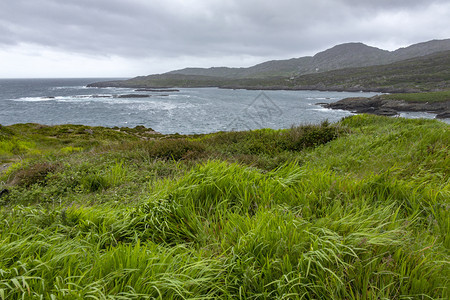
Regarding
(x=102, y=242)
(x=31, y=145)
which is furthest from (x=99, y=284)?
(x=31, y=145)

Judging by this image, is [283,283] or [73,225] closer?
[283,283]

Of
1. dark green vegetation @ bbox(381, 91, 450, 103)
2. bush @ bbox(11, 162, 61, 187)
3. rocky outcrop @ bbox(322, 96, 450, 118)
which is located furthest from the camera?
dark green vegetation @ bbox(381, 91, 450, 103)

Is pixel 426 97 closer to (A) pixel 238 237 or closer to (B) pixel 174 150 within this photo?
(B) pixel 174 150

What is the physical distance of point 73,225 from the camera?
10.3 ft

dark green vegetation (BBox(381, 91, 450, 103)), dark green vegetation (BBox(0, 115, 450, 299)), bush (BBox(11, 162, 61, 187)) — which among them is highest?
dark green vegetation (BBox(381, 91, 450, 103))

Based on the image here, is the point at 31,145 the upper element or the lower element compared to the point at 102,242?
lower

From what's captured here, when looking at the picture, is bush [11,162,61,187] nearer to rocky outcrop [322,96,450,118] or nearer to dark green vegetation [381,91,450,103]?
rocky outcrop [322,96,450,118]

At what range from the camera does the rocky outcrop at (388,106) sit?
52.7 meters

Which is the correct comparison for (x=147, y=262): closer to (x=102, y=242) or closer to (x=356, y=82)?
(x=102, y=242)

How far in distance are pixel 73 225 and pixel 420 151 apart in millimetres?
7073

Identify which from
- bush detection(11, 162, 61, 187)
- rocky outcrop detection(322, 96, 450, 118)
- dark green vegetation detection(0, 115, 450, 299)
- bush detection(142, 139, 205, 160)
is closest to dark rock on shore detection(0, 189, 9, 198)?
dark green vegetation detection(0, 115, 450, 299)

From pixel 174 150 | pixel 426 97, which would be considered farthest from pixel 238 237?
pixel 426 97

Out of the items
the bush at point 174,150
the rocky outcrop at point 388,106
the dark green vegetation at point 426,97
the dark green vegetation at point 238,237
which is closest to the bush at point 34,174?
the dark green vegetation at point 238,237

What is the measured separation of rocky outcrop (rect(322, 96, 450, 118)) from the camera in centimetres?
5266
